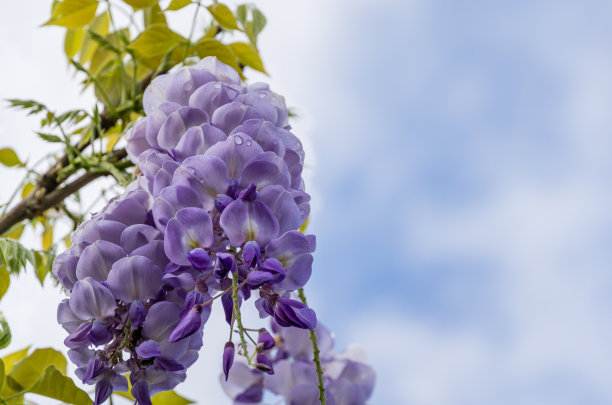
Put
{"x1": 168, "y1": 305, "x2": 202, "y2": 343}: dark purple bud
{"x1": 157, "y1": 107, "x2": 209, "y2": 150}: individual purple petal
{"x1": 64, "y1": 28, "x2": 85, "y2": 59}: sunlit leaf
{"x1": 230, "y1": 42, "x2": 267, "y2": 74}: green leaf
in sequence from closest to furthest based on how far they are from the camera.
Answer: {"x1": 168, "y1": 305, "x2": 202, "y2": 343}: dark purple bud, {"x1": 157, "y1": 107, "x2": 209, "y2": 150}: individual purple petal, {"x1": 230, "y1": 42, "x2": 267, "y2": 74}: green leaf, {"x1": 64, "y1": 28, "x2": 85, "y2": 59}: sunlit leaf

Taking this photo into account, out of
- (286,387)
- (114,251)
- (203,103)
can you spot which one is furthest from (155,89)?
(286,387)

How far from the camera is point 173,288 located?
0.45m

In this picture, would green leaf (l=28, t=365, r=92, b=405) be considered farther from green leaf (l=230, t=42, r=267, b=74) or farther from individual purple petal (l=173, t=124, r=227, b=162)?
green leaf (l=230, t=42, r=267, b=74)

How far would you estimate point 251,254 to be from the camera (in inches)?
16.2

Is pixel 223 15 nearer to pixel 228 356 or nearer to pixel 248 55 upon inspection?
pixel 248 55

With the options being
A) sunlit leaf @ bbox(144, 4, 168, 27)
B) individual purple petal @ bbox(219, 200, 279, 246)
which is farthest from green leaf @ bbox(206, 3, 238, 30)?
individual purple petal @ bbox(219, 200, 279, 246)

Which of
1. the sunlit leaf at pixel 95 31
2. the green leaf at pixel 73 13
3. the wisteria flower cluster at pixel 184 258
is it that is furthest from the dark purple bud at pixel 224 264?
the sunlit leaf at pixel 95 31

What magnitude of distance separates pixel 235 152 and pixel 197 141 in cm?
3

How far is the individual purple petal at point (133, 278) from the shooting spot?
0.43m

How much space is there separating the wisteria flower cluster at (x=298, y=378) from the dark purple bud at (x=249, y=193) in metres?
0.36

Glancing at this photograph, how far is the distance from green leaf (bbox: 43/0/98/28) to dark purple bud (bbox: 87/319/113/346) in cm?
43

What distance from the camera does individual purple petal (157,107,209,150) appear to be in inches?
19.6

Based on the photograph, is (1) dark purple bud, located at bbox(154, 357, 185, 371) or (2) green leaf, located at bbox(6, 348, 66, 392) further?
(2) green leaf, located at bbox(6, 348, 66, 392)

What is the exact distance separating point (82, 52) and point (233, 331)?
2.03 feet
